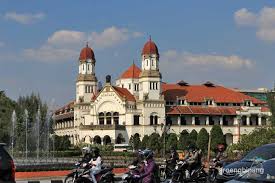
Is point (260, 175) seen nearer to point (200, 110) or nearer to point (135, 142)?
point (135, 142)

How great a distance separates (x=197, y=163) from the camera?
18.9 m

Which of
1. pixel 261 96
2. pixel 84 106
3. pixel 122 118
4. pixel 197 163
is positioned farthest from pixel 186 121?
pixel 197 163

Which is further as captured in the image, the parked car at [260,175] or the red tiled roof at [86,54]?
the red tiled roof at [86,54]

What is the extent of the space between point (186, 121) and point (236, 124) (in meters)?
8.75

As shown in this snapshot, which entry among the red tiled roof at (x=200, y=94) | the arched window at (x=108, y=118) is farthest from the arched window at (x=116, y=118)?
the red tiled roof at (x=200, y=94)

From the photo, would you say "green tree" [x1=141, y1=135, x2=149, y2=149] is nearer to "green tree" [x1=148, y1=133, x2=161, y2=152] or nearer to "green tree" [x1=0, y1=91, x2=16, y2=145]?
"green tree" [x1=148, y1=133, x2=161, y2=152]

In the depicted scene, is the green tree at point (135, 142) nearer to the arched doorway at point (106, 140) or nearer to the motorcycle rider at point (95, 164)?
the arched doorway at point (106, 140)

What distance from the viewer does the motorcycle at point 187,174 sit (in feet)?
60.2

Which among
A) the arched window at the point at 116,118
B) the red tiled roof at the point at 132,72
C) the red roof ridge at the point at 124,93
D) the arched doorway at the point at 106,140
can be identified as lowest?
the arched doorway at the point at 106,140

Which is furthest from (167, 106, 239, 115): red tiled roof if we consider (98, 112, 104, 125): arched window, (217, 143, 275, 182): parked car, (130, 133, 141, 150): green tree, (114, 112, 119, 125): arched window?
(217, 143, 275, 182): parked car

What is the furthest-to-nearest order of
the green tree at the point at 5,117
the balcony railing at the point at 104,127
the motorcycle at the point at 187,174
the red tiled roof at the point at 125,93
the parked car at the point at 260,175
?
the red tiled roof at the point at 125,93, the balcony railing at the point at 104,127, the green tree at the point at 5,117, the motorcycle at the point at 187,174, the parked car at the point at 260,175

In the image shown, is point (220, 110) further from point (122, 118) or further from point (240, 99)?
point (122, 118)

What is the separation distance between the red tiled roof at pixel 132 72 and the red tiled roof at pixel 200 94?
17.7 feet

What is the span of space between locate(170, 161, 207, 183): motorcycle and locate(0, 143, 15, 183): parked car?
7.32 metres
